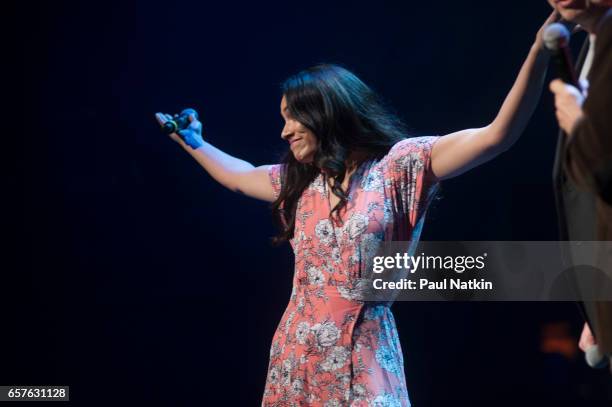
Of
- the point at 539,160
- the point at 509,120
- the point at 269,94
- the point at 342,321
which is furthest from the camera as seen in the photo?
the point at 269,94

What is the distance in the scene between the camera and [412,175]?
5.47ft

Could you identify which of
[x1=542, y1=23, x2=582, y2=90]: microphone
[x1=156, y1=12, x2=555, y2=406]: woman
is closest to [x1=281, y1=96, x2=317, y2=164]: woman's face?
[x1=156, y1=12, x2=555, y2=406]: woman

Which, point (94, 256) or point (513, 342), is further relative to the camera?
point (94, 256)

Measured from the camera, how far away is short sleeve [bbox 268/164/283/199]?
1.93 m

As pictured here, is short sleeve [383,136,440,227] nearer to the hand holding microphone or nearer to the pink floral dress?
the pink floral dress

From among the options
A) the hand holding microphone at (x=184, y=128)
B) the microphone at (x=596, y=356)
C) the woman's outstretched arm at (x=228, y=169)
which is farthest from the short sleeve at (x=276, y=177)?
the microphone at (x=596, y=356)

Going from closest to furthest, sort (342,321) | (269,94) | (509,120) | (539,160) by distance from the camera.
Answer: (509,120), (342,321), (539,160), (269,94)

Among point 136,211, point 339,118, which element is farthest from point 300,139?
point 136,211

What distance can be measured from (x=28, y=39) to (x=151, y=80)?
0.44 meters

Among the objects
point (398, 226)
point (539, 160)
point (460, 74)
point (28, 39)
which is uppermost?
point (28, 39)

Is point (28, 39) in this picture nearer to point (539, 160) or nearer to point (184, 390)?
point (184, 390)

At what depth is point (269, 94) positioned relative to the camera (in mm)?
2566

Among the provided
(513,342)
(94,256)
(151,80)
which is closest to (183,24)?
(151,80)

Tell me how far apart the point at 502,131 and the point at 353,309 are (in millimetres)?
503
